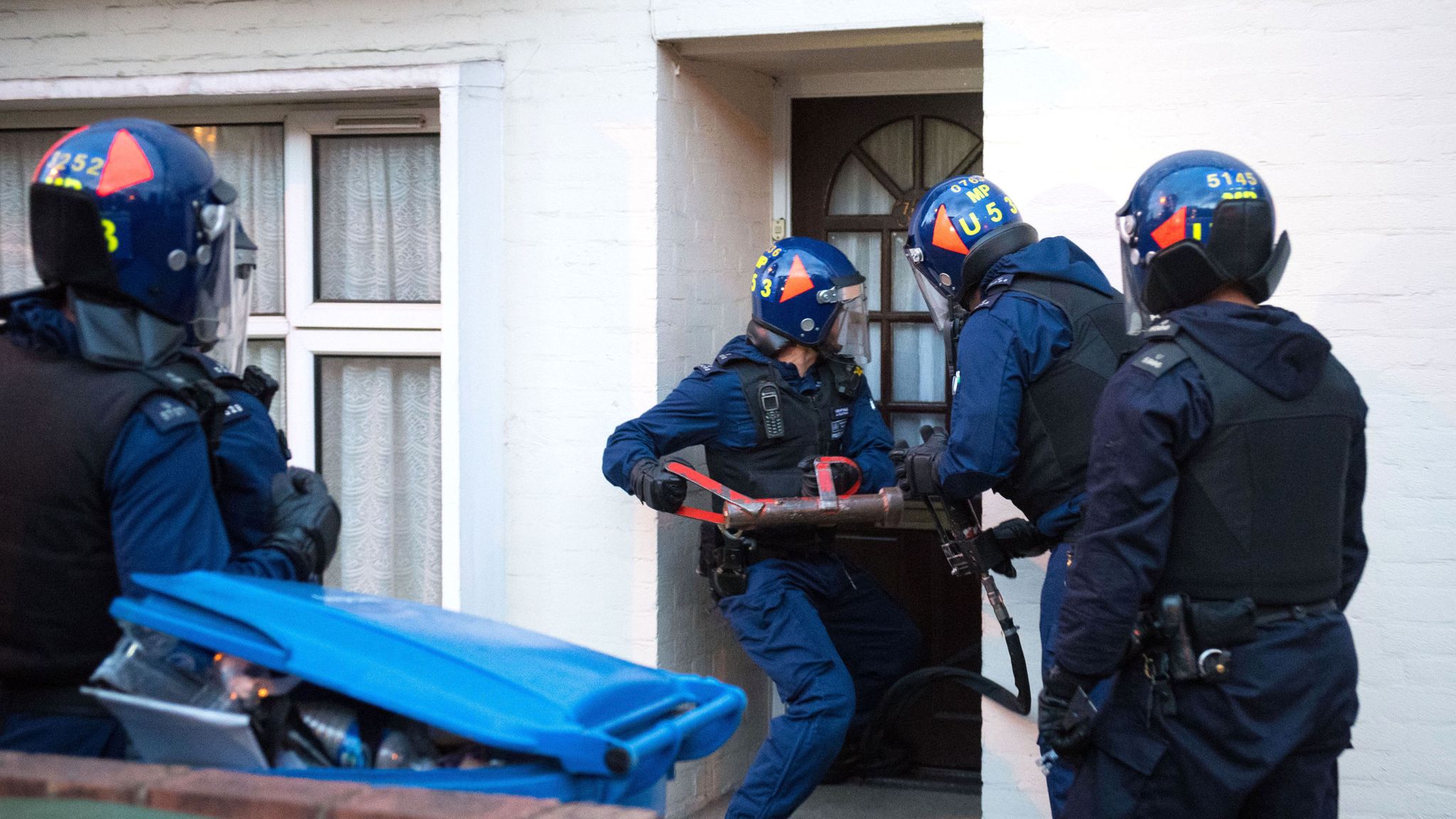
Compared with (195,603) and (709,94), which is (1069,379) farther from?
(195,603)

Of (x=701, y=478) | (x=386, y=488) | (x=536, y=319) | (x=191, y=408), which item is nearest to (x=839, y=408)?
(x=701, y=478)

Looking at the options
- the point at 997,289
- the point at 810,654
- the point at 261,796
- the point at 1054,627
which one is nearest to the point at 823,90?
the point at 997,289

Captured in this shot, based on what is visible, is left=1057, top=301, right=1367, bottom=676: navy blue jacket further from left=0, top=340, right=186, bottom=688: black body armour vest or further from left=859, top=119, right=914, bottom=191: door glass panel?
left=859, top=119, right=914, bottom=191: door glass panel

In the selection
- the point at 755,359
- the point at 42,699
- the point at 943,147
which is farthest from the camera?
the point at 943,147

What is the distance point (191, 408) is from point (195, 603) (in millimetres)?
393

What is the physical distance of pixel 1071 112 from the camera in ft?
13.6

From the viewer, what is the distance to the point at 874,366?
5.36 m

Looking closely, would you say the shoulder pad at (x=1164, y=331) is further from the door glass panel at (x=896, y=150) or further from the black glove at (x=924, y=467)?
the door glass panel at (x=896, y=150)

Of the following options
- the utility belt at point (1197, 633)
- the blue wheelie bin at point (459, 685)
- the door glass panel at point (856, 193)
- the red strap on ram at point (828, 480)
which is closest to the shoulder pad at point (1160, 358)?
the utility belt at point (1197, 633)

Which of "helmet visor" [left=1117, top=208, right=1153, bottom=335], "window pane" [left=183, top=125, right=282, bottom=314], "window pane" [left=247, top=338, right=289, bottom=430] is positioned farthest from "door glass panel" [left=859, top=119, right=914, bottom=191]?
"window pane" [left=247, top=338, right=289, bottom=430]

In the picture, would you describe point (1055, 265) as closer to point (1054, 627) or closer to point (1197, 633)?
point (1054, 627)

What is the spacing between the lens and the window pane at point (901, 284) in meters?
5.25

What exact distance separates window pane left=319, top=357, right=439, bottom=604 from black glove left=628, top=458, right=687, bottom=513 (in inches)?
47.0

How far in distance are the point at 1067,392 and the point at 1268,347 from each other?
0.87 m
